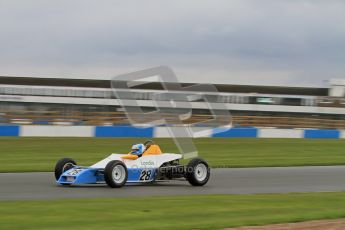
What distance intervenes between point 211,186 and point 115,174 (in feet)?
7.31

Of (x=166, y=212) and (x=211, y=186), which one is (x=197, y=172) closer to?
(x=211, y=186)

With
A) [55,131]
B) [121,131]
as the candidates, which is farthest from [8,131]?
[121,131]

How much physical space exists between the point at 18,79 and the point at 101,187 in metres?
50.4

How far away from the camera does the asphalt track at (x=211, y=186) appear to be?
10682 millimetres

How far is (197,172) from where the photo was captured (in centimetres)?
1273

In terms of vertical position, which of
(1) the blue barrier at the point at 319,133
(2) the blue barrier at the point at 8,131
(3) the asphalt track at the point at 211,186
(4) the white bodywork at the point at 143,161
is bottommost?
(3) the asphalt track at the point at 211,186

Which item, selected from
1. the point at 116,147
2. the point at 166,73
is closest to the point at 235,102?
the point at 116,147

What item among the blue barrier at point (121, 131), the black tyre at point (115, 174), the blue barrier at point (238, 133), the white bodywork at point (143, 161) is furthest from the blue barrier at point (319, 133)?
the black tyre at point (115, 174)

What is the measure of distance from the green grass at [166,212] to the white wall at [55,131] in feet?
63.4

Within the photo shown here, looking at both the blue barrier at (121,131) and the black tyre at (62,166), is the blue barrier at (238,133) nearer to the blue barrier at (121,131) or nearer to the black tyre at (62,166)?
the blue barrier at (121,131)

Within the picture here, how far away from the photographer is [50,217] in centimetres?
752

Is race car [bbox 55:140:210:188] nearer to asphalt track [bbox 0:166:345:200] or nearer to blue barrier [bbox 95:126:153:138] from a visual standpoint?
asphalt track [bbox 0:166:345:200]

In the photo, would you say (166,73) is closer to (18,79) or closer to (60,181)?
(60,181)

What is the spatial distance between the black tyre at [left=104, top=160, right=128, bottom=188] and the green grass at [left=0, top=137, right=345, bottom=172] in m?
4.87
